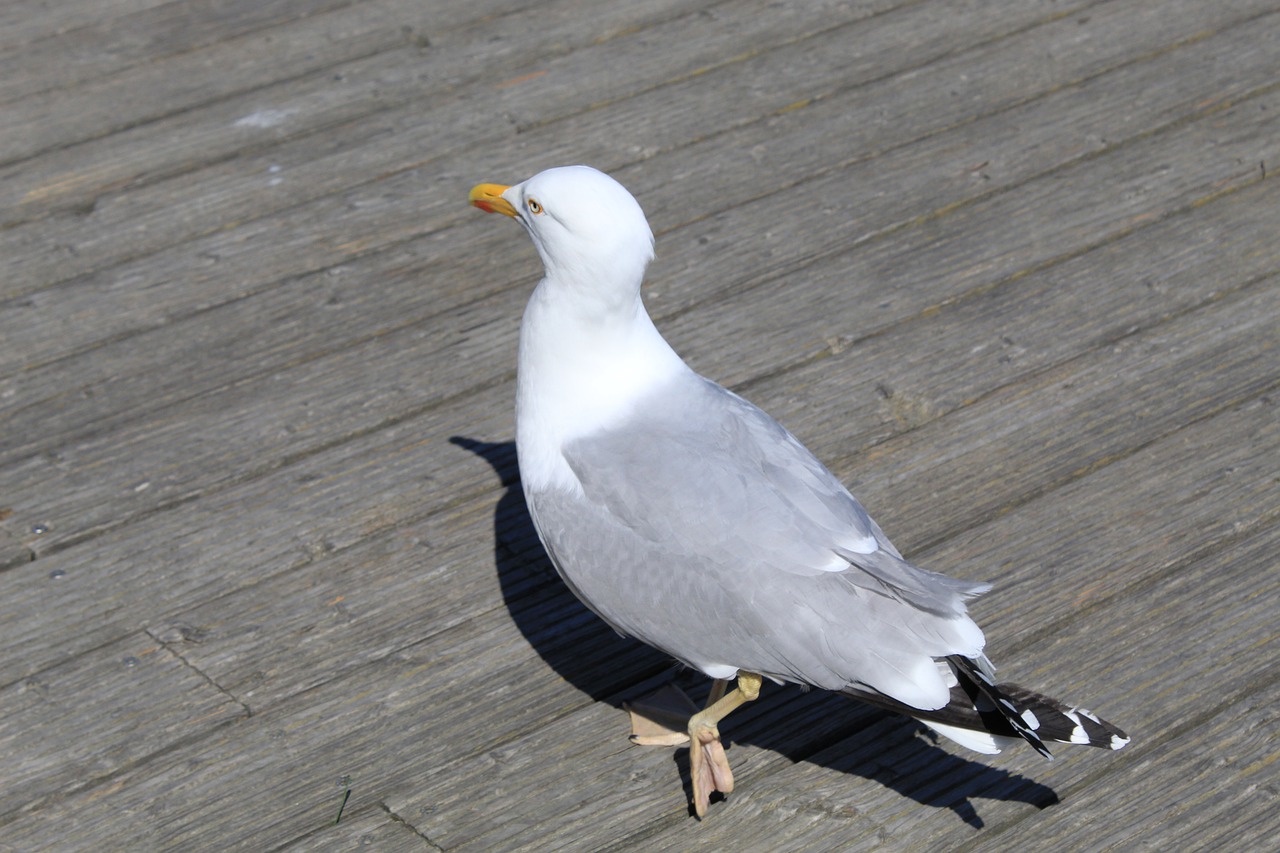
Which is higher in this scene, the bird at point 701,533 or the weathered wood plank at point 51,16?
the bird at point 701,533

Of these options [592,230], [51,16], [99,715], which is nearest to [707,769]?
[592,230]

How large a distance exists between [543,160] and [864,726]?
205cm

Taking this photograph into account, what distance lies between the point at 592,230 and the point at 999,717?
39.0 inches

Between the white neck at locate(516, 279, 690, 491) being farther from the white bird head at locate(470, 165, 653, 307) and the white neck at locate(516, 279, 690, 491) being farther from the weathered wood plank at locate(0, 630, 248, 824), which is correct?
the weathered wood plank at locate(0, 630, 248, 824)

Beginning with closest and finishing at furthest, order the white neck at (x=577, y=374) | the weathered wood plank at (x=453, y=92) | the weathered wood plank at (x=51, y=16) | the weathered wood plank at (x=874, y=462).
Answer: the white neck at (x=577, y=374), the weathered wood plank at (x=874, y=462), the weathered wood plank at (x=453, y=92), the weathered wood plank at (x=51, y=16)

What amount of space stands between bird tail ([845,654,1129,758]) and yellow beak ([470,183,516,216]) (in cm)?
109

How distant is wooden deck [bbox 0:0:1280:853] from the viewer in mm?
2248

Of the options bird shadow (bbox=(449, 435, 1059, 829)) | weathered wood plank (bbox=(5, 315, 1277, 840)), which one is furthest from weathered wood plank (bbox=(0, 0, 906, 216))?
weathered wood plank (bbox=(5, 315, 1277, 840))

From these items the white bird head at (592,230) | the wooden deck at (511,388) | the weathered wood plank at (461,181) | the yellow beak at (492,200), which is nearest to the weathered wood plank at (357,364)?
the wooden deck at (511,388)

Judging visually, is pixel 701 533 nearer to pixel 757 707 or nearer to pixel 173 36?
pixel 757 707

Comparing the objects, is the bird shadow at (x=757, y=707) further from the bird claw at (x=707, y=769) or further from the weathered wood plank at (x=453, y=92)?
the weathered wood plank at (x=453, y=92)

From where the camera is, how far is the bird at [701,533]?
201 centimetres

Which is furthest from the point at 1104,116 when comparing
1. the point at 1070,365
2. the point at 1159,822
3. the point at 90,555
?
the point at 90,555

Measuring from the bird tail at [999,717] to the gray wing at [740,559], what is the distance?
3 cm
